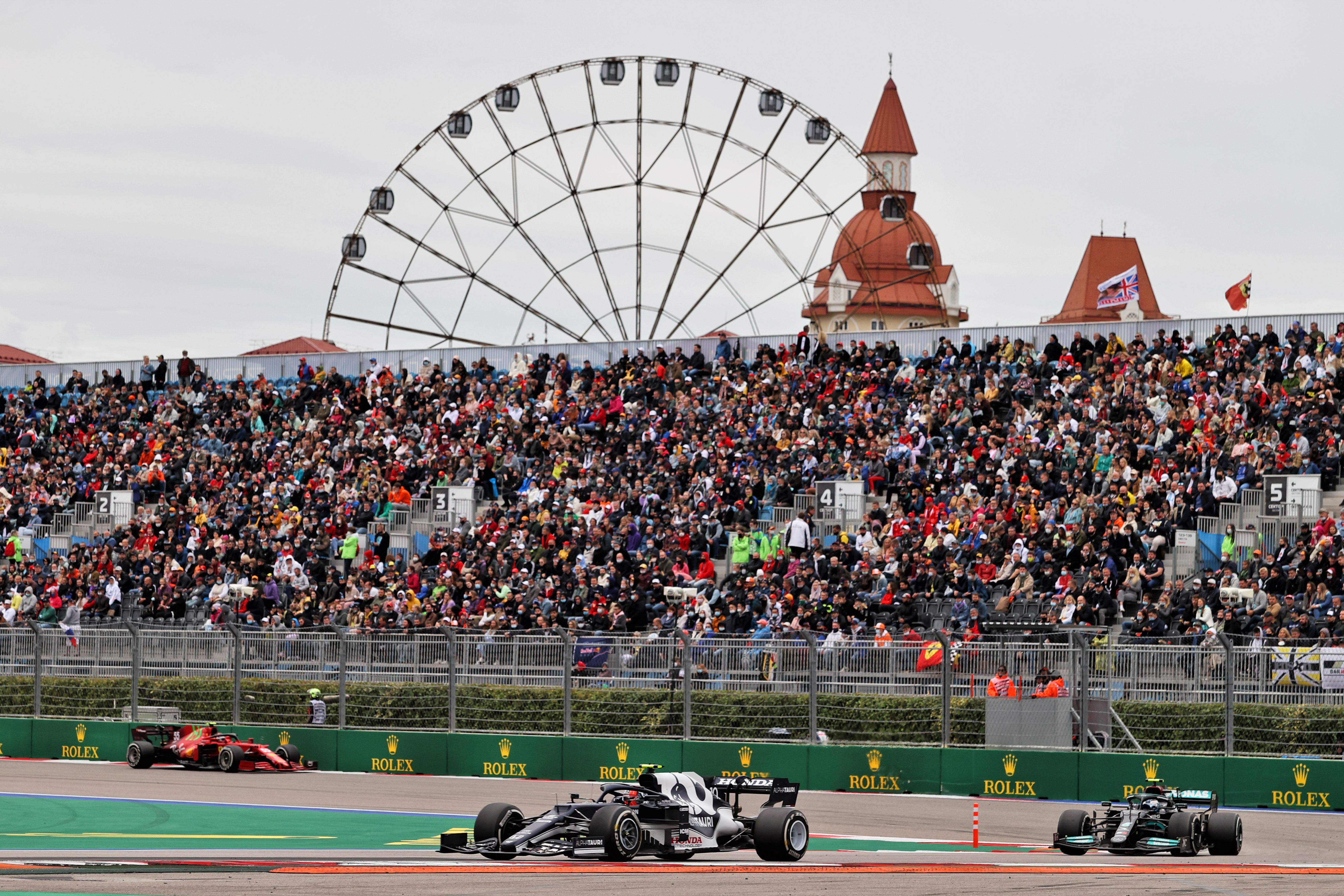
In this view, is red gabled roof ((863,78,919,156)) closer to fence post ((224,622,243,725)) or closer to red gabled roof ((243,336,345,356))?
red gabled roof ((243,336,345,356))

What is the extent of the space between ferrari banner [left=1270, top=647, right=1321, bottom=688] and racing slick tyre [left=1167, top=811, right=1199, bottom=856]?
501 centimetres

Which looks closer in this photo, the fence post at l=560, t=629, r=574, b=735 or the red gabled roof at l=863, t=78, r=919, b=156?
the fence post at l=560, t=629, r=574, b=735

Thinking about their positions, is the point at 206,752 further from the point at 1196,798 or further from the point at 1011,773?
the point at 1196,798

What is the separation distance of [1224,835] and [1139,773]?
545 cm

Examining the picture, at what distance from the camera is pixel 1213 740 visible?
2125cm

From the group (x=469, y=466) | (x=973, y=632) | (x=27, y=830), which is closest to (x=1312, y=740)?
(x=973, y=632)

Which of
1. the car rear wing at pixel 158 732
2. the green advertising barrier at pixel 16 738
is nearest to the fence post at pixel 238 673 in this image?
the car rear wing at pixel 158 732

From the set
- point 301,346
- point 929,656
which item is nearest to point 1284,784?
point 929,656

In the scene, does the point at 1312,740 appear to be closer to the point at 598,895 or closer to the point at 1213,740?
the point at 1213,740

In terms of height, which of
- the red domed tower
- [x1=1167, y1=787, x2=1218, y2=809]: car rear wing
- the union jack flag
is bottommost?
[x1=1167, y1=787, x2=1218, y2=809]: car rear wing

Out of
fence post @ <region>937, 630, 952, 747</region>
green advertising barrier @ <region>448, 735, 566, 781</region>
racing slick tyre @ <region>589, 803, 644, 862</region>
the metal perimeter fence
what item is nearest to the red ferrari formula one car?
the metal perimeter fence

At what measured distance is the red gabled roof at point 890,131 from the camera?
116 metres

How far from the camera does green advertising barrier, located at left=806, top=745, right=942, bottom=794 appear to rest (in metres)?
22.7

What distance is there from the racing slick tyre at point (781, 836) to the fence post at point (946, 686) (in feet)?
24.2
